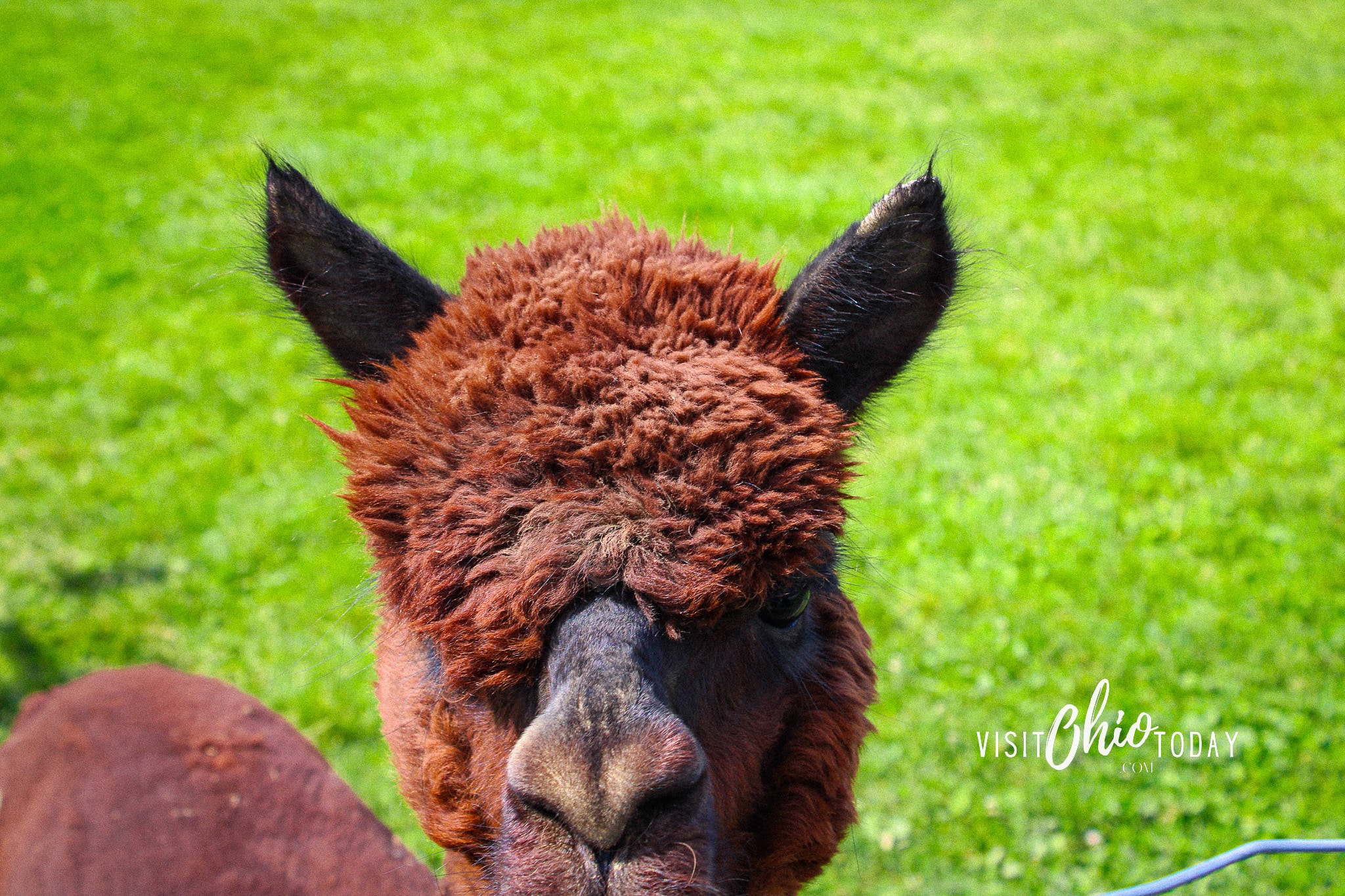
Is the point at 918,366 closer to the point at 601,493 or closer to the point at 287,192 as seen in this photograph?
the point at 601,493

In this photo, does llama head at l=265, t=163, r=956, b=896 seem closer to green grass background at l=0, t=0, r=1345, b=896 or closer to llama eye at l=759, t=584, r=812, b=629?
llama eye at l=759, t=584, r=812, b=629

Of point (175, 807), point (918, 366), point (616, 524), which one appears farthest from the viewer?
point (175, 807)

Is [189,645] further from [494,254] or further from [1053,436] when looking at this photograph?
[1053,436]

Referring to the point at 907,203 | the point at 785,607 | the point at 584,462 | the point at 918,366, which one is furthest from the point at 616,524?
the point at 918,366

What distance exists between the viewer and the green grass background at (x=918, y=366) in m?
4.37

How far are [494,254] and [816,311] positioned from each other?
777 millimetres

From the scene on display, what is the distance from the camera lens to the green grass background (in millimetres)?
4371

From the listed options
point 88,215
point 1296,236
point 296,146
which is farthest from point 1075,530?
point 88,215

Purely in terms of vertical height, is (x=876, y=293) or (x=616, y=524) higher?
(x=876, y=293)

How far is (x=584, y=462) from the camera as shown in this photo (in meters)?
1.72

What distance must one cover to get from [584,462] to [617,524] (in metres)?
0.14

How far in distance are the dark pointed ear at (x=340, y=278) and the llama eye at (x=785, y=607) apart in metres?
1.03

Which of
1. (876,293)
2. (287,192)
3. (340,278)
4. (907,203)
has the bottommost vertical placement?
(340,278)

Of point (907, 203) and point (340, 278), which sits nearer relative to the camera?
point (907, 203)
